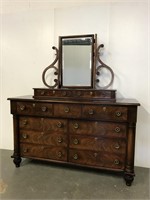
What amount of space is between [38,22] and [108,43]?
3.61ft

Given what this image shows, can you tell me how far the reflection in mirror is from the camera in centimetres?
250

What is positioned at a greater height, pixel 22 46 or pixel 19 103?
pixel 22 46

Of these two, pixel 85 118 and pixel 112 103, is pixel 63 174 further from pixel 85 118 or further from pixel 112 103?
pixel 112 103

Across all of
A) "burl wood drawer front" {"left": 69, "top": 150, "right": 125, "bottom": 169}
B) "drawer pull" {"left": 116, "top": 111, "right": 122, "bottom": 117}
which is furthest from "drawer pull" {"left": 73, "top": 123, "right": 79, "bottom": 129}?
"drawer pull" {"left": 116, "top": 111, "right": 122, "bottom": 117}

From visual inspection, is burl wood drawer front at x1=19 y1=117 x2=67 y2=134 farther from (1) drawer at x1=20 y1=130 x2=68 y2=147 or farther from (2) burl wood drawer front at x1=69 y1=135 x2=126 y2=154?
(2) burl wood drawer front at x1=69 y1=135 x2=126 y2=154

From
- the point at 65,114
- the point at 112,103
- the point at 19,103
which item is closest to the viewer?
the point at 112,103

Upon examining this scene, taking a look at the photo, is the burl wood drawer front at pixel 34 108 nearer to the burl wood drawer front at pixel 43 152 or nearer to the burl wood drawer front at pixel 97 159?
the burl wood drawer front at pixel 43 152

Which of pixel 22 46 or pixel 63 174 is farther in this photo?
pixel 22 46

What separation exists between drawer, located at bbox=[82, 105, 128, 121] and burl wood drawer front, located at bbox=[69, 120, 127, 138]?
3.1 inches

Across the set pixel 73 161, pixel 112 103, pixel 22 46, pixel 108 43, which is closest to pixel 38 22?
pixel 22 46

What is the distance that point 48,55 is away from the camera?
276 centimetres

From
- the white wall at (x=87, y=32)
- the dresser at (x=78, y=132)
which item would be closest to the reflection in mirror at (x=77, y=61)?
the white wall at (x=87, y=32)

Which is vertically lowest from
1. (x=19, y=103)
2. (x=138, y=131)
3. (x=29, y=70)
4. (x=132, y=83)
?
(x=138, y=131)

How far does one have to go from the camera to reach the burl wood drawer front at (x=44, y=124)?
88.6 inches
